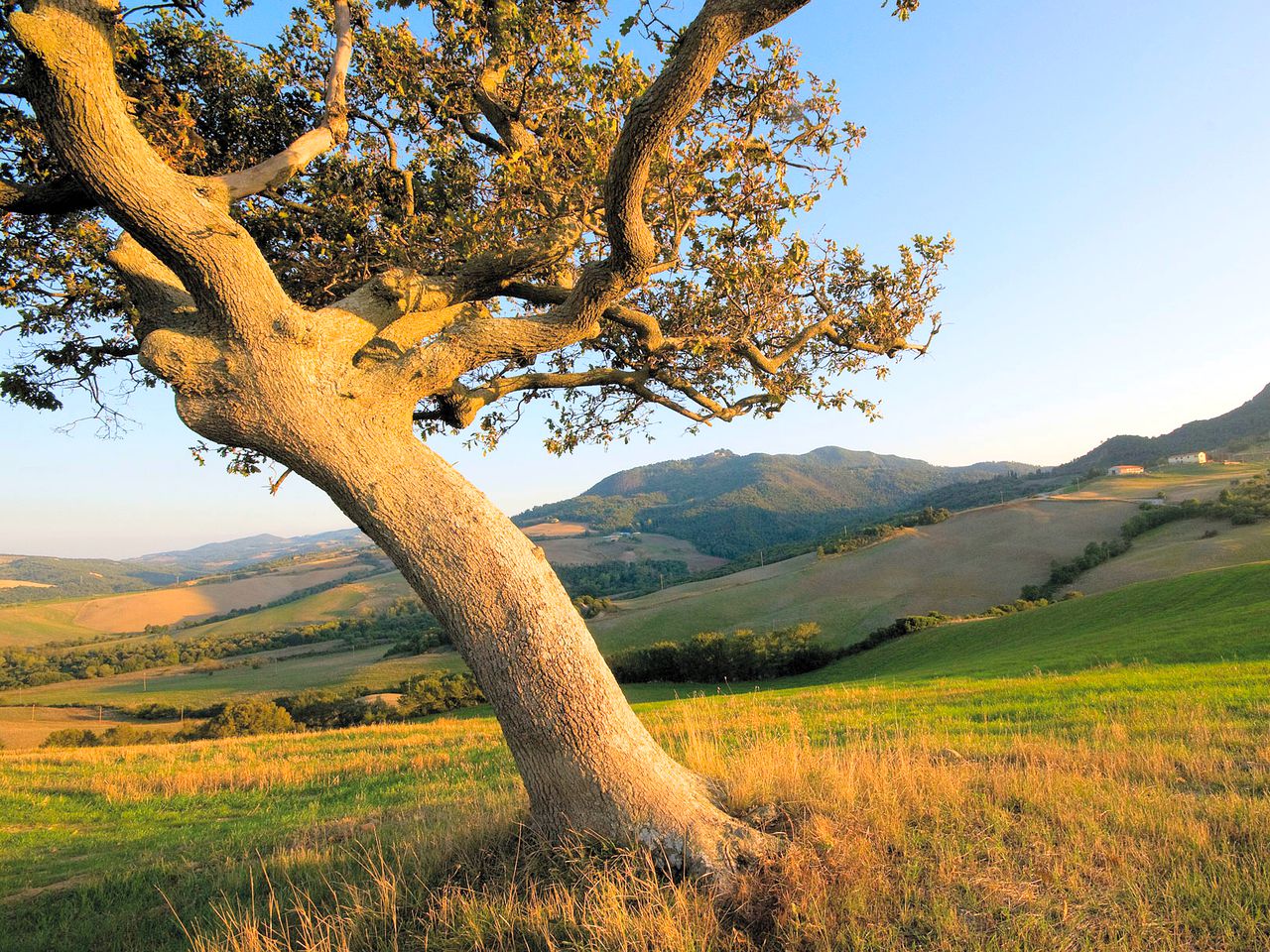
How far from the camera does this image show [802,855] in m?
3.82

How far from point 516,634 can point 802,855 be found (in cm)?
218

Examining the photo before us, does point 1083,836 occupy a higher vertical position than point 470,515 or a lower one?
lower

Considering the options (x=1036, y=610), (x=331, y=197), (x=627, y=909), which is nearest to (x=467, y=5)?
(x=331, y=197)

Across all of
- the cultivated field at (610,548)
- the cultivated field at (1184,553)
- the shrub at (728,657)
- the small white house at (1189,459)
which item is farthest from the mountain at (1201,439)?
the shrub at (728,657)

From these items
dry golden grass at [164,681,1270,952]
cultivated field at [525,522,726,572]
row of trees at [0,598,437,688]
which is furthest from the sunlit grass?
cultivated field at [525,522,726,572]

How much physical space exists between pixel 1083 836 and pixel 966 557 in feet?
241

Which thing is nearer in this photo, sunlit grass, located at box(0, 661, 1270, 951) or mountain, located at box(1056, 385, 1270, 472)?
sunlit grass, located at box(0, 661, 1270, 951)

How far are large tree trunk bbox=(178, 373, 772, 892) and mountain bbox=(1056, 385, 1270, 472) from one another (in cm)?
16819

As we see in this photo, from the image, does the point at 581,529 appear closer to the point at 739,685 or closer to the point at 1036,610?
the point at 739,685

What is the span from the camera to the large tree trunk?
413 centimetres

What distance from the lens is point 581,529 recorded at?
598ft

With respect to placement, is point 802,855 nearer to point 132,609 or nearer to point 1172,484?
point 1172,484

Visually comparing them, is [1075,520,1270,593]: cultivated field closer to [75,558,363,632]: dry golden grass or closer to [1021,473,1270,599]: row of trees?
[1021,473,1270,599]: row of trees

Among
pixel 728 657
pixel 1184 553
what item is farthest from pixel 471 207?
pixel 1184 553
